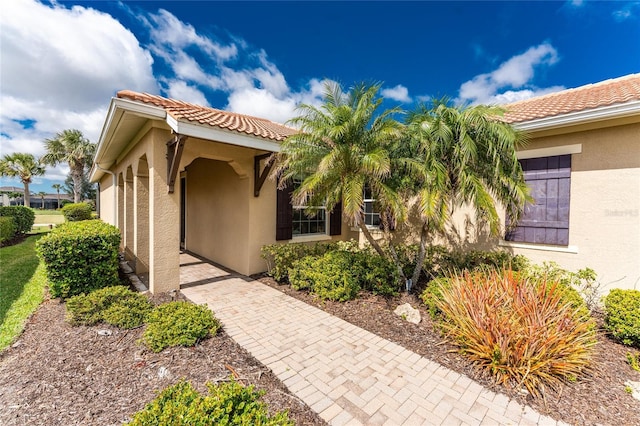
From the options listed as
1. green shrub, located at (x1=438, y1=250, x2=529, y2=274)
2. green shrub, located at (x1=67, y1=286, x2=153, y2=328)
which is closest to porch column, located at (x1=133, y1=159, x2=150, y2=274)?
green shrub, located at (x1=67, y1=286, x2=153, y2=328)

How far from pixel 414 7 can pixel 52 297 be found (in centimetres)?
1286

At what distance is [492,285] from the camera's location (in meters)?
4.54

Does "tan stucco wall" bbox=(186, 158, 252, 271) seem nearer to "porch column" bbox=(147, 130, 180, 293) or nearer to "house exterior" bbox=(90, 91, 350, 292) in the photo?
"house exterior" bbox=(90, 91, 350, 292)

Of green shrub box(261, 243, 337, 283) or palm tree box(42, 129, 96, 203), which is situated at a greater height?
palm tree box(42, 129, 96, 203)

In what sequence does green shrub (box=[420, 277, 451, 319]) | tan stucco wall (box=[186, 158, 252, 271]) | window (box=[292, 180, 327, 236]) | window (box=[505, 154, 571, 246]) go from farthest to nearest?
window (box=[292, 180, 327, 236]) < tan stucco wall (box=[186, 158, 252, 271]) < window (box=[505, 154, 571, 246]) < green shrub (box=[420, 277, 451, 319])

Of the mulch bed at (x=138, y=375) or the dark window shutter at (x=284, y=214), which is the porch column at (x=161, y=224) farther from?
the dark window shutter at (x=284, y=214)

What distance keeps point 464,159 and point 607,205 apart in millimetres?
3608

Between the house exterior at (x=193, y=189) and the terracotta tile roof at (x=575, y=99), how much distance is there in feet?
21.5

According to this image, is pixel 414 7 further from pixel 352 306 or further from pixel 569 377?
pixel 569 377

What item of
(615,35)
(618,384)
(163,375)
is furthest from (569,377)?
(615,35)

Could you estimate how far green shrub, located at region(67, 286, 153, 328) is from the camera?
4.69m

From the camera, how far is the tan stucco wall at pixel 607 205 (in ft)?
18.3

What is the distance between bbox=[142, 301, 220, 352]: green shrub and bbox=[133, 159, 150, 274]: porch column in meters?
4.61

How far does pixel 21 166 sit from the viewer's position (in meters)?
30.5
